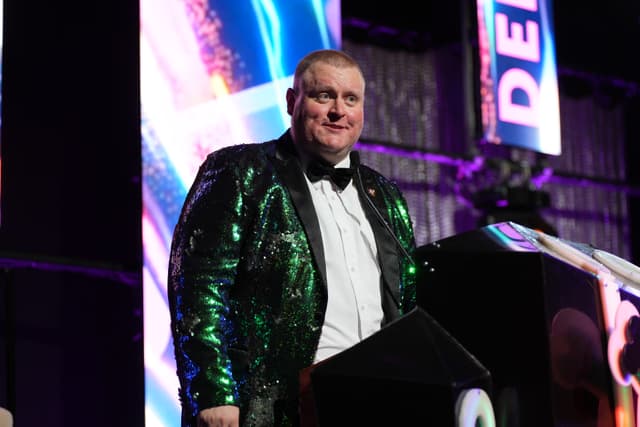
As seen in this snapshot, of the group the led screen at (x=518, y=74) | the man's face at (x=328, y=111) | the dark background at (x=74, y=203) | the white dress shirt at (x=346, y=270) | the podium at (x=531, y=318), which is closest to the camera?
the podium at (x=531, y=318)

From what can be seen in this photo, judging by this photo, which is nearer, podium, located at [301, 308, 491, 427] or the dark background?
podium, located at [301, 308, 491, 427]

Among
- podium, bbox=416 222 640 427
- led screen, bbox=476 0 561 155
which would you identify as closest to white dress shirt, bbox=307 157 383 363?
podium, bbox=416 222 640 427

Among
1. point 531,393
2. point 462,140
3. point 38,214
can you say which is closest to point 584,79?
point 462,140

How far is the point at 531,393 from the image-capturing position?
171cm

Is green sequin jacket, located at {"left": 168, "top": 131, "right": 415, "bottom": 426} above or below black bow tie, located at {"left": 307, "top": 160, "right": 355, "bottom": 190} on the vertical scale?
below

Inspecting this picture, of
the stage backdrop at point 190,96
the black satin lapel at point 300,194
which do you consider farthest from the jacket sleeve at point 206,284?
the stage backdrop at point 190,96

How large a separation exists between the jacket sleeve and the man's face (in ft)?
0.62

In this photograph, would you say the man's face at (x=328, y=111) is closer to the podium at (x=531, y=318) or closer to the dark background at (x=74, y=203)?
the podium at (x=531, y=318)

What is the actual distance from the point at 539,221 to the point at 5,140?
2.92 m

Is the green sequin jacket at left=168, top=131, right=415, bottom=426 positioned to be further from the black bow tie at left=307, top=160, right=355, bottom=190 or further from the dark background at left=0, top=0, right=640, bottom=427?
the dark background at left=0, top=0, right=640, bottom=427

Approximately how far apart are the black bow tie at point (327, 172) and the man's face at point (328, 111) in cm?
2

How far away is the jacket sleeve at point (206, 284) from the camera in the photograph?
1.84m

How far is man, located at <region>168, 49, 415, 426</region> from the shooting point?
1889 mm

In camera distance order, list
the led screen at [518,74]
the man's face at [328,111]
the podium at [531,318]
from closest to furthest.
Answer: the podium at [531,318] < the man's face at [328,111] < the led screen at [518,74]
